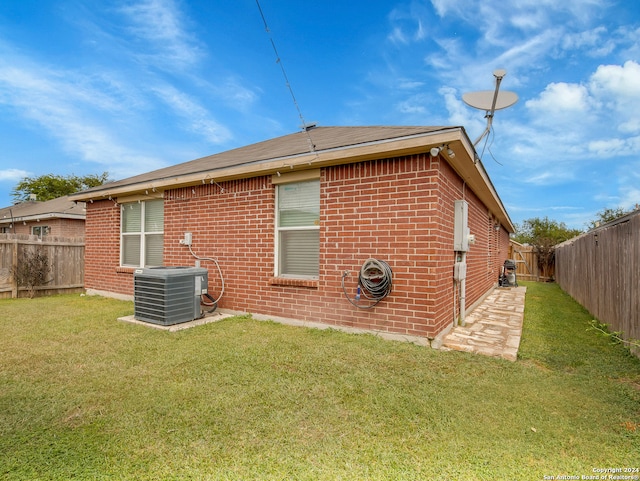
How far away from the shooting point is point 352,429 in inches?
88.6

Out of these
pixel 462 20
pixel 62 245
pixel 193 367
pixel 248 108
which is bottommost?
pixel 193 367

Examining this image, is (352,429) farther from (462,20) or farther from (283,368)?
(462,20)

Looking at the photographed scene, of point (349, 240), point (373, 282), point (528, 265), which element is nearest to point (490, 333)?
point (373, 282)

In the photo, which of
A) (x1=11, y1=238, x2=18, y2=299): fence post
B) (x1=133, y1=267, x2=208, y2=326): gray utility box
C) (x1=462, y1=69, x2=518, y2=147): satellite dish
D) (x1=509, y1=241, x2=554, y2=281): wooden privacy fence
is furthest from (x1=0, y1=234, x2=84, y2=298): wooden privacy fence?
(x1=509, y1=241, x2=554, y2=281): wooden privacy fence

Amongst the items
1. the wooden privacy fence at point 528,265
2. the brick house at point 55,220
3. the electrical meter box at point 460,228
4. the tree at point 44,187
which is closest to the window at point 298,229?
the electrical meter box at point 460,228

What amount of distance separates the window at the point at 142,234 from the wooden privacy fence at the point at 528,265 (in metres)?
18.8

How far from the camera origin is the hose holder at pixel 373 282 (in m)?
4.28

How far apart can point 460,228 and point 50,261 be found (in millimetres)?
11160

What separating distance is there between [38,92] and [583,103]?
16600mm

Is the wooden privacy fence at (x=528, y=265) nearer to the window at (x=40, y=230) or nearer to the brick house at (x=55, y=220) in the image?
the brick house at (x=55, y=220)

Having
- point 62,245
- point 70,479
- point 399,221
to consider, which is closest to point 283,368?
point 70,479

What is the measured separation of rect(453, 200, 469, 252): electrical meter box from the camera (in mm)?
5117

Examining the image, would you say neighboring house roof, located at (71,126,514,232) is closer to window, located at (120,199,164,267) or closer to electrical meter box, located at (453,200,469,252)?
window, located at (120,199,164,267)

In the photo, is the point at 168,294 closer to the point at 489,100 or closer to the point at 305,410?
the point at 305,410
